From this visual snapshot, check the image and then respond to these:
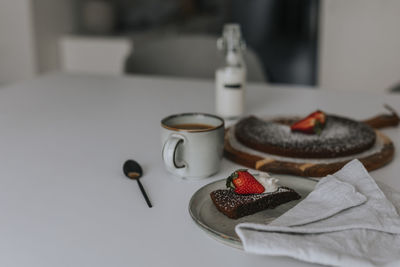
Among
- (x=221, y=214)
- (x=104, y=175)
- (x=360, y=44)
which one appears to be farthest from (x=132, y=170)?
(x=360, y=44)

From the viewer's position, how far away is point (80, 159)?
0.89 meters

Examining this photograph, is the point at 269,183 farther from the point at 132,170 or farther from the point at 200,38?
the point at 200,38

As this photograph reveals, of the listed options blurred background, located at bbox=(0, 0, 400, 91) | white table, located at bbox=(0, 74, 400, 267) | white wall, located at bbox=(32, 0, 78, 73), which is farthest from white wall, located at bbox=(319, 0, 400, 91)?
white wall, located at bbox=(32, 0, 78, 73)

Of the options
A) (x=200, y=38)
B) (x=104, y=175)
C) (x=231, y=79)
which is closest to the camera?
(x=104, y=175)

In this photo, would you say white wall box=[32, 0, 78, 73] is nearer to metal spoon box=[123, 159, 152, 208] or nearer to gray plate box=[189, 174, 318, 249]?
metal spoon box=[123, 159, 152, 208]

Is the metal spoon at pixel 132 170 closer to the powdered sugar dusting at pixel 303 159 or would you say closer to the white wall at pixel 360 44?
the powdered sugar dusting at pixel 303 159

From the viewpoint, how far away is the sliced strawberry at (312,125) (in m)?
0.92

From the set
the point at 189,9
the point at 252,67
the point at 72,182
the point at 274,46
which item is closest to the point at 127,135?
the point at 72,182

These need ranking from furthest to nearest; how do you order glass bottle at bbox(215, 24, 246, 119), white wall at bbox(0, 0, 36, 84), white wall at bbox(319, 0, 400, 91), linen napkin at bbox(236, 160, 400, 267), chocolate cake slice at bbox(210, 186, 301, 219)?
white wall at bbox(0, 0, 36, 84) → white wall at bbox(319, 0, 400, 91) → glass bottle at bbox(215, 24, 246, 119) → chocolate cake slice at bbox(210, 186, 301, 219) → linen napkin at bbox(236, 160, 400, 267)

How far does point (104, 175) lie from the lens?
0.81m

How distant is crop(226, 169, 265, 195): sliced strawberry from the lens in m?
0.65

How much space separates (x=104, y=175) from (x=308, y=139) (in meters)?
0.38

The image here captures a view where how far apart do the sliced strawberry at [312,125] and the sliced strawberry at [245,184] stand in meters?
0.31

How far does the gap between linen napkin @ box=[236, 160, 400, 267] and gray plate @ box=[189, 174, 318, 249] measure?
0.10 ft
